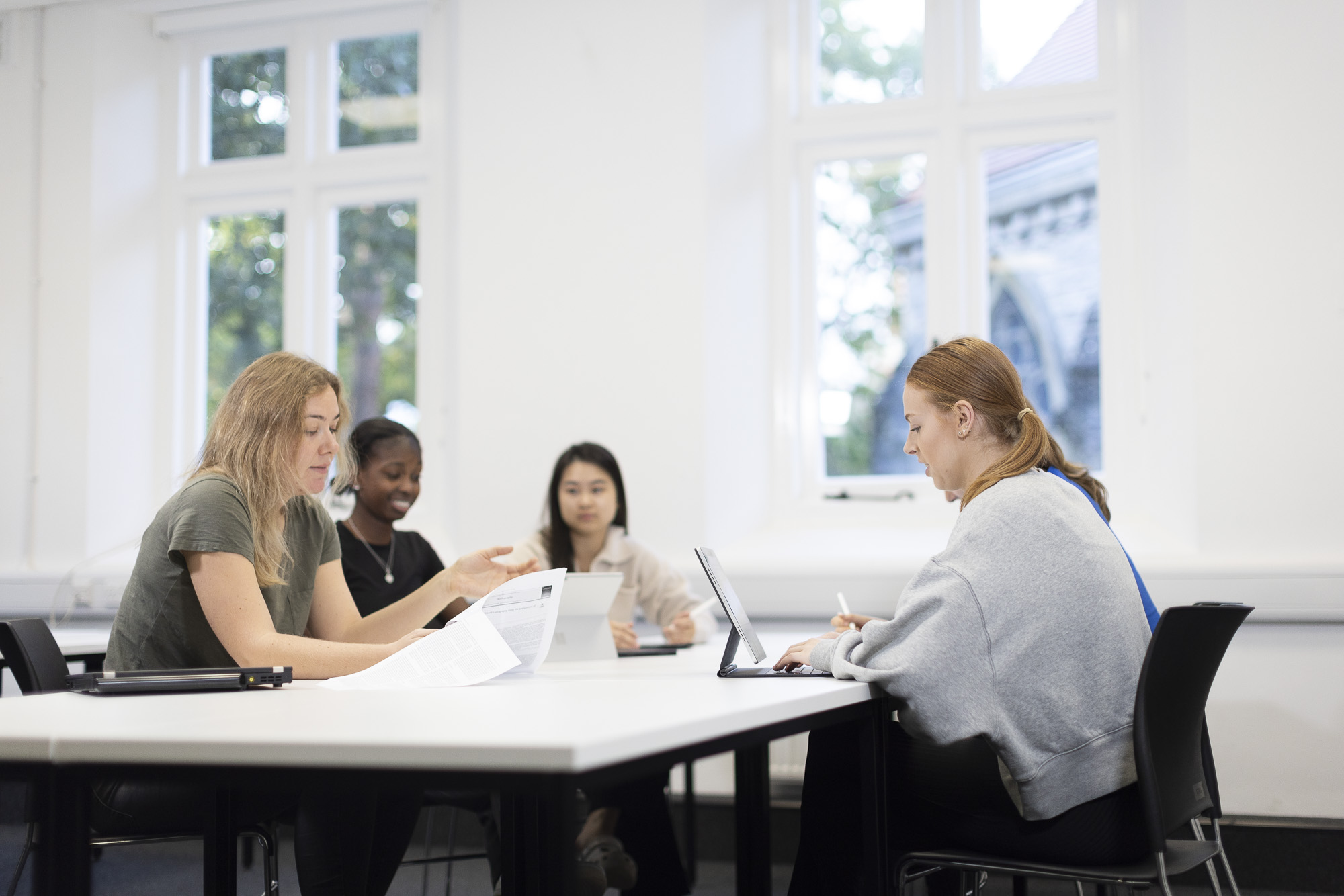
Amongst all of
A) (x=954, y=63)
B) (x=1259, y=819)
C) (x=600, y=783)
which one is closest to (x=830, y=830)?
(x=600, y=783)

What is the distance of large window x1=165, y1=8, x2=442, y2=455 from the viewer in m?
4.43

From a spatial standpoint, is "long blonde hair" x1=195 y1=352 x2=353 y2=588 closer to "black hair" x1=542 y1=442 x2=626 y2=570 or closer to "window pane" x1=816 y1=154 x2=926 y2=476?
"black hair" x1=542 y1=442 x2=626 y2=570

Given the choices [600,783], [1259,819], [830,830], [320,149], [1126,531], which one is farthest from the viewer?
[320,149]

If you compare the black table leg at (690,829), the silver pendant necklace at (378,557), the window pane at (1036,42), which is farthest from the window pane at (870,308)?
the silver pendant necklace at (378,557)

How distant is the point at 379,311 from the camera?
4.45 meters

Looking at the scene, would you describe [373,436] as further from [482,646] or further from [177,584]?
[482,646]

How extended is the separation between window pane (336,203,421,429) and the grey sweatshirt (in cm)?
317

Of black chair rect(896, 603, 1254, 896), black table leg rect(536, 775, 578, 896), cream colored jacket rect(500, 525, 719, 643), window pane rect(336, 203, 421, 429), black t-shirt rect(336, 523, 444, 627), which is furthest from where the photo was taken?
window pane rect(336, 203, 421, 429)

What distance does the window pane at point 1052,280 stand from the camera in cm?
383

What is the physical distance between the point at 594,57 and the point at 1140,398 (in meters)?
2.23

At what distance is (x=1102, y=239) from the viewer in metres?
3.82

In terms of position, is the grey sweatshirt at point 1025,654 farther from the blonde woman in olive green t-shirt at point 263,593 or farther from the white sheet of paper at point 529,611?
the blonde woman in olive green t-shirt at point 263,593

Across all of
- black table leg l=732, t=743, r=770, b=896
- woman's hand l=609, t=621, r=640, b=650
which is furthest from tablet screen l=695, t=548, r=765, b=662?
woman's hand l=609, t=621, r=640, b=650

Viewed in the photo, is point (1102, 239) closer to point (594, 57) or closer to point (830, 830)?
point (594, 57)
